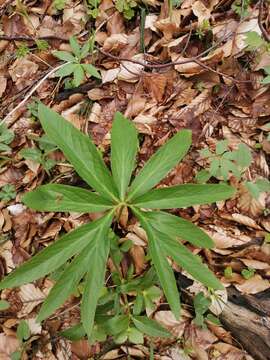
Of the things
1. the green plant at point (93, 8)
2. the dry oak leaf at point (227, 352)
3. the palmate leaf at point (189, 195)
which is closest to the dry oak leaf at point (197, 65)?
the green plant at point (93, 8)

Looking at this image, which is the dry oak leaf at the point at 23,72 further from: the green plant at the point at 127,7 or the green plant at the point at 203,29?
the green plant at the point at 203,29

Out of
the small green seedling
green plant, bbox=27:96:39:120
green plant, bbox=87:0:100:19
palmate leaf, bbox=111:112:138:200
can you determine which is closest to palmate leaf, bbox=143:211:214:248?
palmate leaf, bbox=111:112:138:200

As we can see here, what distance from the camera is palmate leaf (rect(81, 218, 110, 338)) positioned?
3.95 feet

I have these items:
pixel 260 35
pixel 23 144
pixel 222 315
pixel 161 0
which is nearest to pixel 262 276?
pixel 222 315

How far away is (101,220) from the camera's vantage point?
1.25 meters

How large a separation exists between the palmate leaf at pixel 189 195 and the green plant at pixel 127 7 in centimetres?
116

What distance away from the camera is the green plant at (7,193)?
6.21ft

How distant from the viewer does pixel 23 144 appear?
1973 mm

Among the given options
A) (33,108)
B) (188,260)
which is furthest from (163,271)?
(33,108)

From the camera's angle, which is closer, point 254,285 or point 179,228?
point 179,228

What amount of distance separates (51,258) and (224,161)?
31.0 inches

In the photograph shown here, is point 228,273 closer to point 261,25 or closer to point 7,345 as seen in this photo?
point 7,345

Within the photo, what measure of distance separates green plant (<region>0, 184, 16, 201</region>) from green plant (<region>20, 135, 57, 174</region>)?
153 millimetres

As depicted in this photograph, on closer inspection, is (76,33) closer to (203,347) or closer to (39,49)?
(39,49)
